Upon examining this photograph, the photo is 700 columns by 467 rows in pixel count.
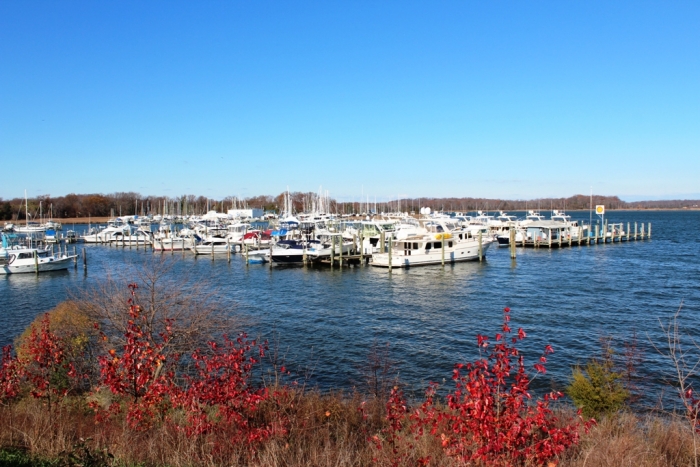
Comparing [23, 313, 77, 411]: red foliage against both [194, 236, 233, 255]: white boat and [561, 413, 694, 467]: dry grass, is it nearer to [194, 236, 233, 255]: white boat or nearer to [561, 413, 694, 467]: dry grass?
[561, 413, 694, 467]: dry grass

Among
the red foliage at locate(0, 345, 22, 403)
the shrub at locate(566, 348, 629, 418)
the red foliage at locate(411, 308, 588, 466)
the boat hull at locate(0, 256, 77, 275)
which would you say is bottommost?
the boat hull at locate(0, 256, 77, 275)

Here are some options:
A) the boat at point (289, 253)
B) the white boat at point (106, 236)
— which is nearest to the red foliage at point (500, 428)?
the boat at point (289, 253)

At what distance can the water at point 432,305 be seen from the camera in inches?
917

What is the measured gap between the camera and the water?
23297 millimetres

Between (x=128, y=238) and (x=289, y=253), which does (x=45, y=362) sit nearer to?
(x=289, y=253)

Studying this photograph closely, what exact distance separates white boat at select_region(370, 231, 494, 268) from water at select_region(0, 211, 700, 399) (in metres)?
1.72

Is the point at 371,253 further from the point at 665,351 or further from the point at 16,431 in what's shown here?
the point at 16,431

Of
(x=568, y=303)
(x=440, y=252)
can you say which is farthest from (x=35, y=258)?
(x=568, y=303)

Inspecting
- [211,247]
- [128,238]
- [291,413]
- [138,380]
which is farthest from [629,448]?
[128,238]

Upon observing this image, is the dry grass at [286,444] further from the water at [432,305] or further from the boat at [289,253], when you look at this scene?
the boat at [289,253]

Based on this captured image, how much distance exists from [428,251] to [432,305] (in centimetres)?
1853

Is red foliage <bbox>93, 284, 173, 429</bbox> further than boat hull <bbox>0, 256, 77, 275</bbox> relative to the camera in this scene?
No

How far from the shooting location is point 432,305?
114ft

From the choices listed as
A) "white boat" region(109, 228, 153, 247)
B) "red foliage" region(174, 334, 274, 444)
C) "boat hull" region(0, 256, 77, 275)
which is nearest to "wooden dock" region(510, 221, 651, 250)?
"boat hull" region(0, 256, 77, 275)
